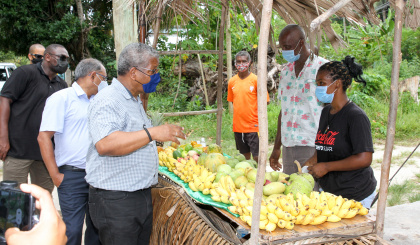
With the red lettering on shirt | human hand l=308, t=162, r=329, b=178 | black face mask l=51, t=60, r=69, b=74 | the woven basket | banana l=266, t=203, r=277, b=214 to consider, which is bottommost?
the woven basket

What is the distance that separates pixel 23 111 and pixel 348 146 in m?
3.17

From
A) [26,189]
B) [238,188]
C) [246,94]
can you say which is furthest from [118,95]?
[246,94]

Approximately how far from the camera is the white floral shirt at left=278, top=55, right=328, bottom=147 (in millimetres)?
3561

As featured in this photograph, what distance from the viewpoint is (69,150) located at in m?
3.05

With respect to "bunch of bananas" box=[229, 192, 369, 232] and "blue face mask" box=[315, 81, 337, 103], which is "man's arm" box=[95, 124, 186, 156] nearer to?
"bunch of bananas" box=[229, 192, 369, 232]

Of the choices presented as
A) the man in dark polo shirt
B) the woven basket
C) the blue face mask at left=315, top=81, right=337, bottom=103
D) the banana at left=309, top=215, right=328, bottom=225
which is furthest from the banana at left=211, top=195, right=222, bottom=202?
the man in dark polo shirt

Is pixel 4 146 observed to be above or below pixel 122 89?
below

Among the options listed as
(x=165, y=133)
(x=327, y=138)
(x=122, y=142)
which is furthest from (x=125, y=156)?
(x=327, y=138)

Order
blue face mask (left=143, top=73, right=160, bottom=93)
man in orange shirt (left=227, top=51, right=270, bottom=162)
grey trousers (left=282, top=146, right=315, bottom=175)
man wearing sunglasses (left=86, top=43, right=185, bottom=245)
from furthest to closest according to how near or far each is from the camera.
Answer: man in orange shirt (left=227, top=51, right=270, bottom=162) < grey trousers (left=282, top=146, right=315, bottom=175) < blue face mask (left=143, top=73, right=160, bottom=93) < man wearing sunglasses (left=86, top=43, right=185, bottom=245)

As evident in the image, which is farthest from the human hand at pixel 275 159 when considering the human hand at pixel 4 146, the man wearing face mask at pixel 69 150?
the human hand at pixel 4 146

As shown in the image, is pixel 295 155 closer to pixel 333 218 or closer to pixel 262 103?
pixel 333 218

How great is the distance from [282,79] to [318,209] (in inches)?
79.2

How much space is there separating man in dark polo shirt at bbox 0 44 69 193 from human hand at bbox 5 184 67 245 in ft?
9.96

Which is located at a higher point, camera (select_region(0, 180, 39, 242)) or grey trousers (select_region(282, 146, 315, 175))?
camera (select_region(0, 180, 39, 242))
